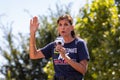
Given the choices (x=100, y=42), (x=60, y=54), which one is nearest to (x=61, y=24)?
(x=60, y=54)

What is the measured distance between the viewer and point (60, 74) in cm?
416

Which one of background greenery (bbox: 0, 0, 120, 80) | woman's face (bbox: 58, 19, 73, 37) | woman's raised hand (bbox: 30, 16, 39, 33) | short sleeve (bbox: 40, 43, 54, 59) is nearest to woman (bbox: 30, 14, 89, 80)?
woman's face (bbox: 58, 19, 73, 37)

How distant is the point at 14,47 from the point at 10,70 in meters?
1.82

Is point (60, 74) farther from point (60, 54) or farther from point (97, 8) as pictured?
point (97, 8)

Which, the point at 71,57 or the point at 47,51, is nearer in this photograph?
the point at 71,57

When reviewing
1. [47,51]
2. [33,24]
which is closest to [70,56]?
[47,51]

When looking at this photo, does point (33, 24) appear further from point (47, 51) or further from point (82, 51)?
point (82, 51)

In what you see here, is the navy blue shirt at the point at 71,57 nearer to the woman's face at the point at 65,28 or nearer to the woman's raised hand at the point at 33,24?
the woman's face at the point at 65,28

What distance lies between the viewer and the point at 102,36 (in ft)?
55.8

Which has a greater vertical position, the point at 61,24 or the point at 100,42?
the point at 61,24

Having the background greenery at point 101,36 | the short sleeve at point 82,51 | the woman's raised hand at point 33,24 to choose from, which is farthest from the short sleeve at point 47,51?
the background greenery at point 101,36

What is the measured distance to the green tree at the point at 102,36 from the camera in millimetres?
15398

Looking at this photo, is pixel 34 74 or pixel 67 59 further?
pixel 34 74

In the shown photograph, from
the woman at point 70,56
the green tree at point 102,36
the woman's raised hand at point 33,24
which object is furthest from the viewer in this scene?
the green tree at point 102,36
